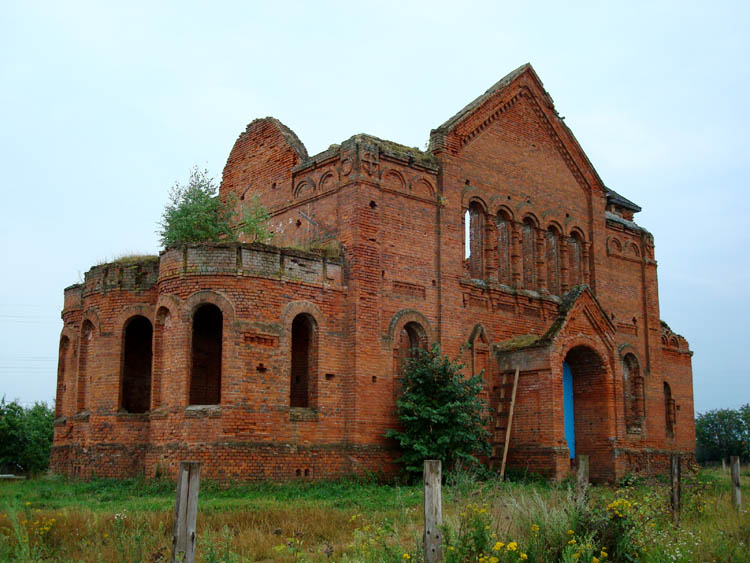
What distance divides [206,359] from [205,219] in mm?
4167

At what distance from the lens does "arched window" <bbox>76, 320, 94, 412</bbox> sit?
22516 millimetres

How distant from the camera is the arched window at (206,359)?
2219 cm

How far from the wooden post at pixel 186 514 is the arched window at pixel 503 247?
58.2 ft

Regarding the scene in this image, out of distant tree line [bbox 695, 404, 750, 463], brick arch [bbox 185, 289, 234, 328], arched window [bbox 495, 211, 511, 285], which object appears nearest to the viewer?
A: brick arch [bbox 185, 289, 234, 328]

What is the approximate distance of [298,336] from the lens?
2245 centimetres

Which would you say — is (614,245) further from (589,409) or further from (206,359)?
(206,359)

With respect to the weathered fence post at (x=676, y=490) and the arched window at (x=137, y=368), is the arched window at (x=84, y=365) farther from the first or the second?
the weathered fence post at (x=676, y=490)

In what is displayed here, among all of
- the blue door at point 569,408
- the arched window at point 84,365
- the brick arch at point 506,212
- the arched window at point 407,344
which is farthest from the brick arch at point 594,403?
the arched window at point 84,365

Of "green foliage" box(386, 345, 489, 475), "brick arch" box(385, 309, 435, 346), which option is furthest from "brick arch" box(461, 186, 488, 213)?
"green foliage" box(386, 345, 489, 475)

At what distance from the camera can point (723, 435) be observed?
194ft

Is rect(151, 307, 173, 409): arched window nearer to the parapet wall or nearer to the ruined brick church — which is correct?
the ruined brick church

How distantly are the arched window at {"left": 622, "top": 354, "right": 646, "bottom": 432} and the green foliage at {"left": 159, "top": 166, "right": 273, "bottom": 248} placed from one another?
45.0ft

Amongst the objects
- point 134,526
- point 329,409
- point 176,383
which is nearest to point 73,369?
point 176,383

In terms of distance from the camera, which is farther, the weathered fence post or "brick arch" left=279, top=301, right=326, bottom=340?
"brick arch" left=279, top=301, right=326, bottom=340
